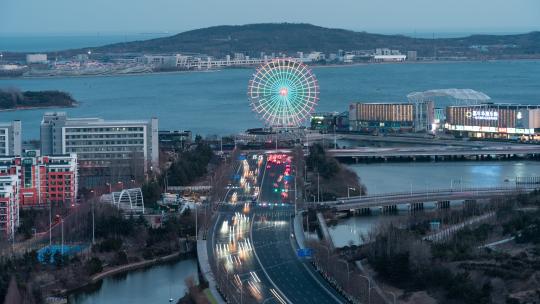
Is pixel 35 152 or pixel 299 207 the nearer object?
pixel 299 207

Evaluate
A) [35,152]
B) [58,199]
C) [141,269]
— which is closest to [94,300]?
[141,269]

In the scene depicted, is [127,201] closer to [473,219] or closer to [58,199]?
[58,199]

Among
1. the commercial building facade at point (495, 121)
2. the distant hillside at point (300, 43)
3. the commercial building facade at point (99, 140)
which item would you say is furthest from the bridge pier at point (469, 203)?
the distant hillside at point (300, 43)

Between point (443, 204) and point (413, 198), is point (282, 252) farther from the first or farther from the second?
point (443, 204)

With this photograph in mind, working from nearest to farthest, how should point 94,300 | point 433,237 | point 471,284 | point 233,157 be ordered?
point 471,284, point 94,300, point 433,237, point 233,157

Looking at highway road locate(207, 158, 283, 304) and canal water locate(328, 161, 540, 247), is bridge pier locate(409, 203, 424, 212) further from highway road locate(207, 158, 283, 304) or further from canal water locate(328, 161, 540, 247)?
highway road locate(207, 158, 283, 304)


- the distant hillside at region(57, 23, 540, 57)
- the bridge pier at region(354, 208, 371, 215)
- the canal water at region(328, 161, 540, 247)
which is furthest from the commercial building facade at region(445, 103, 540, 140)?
the distant hillside at region(57, 23, 540, 57)

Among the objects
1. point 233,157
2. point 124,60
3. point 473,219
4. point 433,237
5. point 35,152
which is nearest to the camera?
point 433,237

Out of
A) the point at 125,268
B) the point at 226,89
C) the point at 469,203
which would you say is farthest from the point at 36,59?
the point at 125,268
